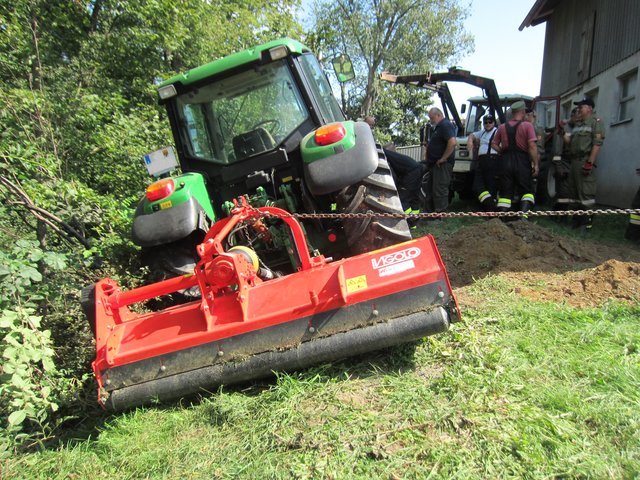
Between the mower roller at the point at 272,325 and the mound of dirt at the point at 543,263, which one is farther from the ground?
the mower roller at the point at 272,325

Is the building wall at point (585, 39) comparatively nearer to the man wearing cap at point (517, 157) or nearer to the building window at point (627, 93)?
the building window at point (627, 93)

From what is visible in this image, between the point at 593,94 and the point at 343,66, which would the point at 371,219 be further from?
the point at 593,94

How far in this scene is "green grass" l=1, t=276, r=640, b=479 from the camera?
1659mm

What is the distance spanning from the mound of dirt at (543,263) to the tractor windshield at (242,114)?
2031 mm

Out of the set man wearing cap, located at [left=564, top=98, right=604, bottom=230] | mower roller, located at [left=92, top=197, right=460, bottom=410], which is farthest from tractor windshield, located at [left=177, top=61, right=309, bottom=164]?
man wearing cap, located at [left=564, top=98, right=604, bottom=230]

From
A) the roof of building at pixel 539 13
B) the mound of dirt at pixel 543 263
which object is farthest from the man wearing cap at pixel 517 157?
the roof of building at pixel 539 13

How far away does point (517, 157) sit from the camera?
18.7 feet

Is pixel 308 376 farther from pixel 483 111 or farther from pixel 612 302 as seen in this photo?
pixel 483 111

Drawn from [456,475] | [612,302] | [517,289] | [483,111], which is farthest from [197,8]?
[456,475]

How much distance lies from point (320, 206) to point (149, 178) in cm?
292

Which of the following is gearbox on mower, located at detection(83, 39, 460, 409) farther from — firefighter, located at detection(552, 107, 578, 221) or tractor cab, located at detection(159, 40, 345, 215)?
firefighter, located at detection(552, 107, 578, 221)

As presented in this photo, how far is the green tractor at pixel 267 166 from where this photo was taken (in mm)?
2736

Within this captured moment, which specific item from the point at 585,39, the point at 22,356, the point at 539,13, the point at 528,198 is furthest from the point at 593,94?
the point at 22,356

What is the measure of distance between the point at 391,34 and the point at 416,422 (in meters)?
25.0
